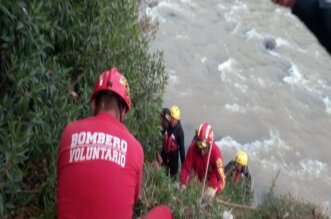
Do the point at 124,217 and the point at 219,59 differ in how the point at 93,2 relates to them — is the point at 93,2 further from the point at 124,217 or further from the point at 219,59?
the point at 219,59

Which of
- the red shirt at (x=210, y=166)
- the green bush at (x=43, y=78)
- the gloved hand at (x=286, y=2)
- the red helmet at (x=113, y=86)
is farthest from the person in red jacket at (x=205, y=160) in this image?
the gloved hand at (x=286, y=2)

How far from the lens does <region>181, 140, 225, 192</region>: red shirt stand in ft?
24.3

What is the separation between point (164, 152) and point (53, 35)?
3763mm

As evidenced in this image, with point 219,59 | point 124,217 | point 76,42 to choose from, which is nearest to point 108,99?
point 124,217

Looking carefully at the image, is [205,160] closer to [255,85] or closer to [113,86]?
[113,86]

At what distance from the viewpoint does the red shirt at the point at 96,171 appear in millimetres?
3215

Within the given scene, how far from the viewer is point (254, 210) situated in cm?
638

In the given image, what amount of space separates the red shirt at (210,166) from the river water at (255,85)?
2.73 meters

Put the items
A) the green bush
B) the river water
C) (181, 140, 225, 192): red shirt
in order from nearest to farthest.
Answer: the green bush < (181, 140, 225, 192): red shirt < the river water

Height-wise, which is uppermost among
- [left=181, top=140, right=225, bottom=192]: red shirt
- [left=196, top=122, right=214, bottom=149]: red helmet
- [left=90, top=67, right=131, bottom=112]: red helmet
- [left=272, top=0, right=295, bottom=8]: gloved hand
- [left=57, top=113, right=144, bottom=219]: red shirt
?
[left=196, top=122, right=214, bottom=149]: red helmet

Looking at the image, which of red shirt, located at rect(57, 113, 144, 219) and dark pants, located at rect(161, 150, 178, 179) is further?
dark pants, located at rect(161, 150, 178, 179)

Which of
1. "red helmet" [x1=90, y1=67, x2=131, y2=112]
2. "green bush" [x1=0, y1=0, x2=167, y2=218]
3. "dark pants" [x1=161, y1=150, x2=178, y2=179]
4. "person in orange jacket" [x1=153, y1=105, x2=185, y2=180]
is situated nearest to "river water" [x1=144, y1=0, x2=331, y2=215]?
"dark pants" [x1=161, y1=150, x2=178, y2=179]

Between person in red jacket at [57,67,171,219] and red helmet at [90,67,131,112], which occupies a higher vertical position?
red helmet at [90,67,131,112]

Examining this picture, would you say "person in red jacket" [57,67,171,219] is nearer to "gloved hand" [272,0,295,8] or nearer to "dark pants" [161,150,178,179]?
"gloved hand" [272,0,295,8]
